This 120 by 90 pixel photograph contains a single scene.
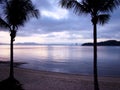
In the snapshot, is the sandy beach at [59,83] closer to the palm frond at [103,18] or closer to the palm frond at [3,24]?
the palm frond at [3,24]

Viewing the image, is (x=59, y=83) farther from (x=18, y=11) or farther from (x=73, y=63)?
(x=73, y=63)

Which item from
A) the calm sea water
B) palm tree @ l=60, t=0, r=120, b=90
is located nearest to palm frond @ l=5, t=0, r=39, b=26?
palm tree @ l=60, t=0, r=120, b=90

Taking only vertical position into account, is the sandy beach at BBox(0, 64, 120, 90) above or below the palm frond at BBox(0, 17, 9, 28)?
below

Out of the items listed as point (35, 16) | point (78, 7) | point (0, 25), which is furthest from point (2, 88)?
point (78, 7)

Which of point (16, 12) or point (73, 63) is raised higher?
point (16, 12)

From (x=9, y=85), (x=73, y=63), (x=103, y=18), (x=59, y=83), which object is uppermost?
(x=103, y=18)

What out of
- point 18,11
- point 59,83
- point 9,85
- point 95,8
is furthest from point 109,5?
point 59,83

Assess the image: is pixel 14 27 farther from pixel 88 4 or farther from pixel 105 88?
pixel 105 88

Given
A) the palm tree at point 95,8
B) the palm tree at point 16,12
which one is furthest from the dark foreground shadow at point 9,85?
the palm tree at point 95,8

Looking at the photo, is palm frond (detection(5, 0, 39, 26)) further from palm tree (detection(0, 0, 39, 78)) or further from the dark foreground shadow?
the dark foreground shadow

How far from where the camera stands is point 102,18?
10.6 meters

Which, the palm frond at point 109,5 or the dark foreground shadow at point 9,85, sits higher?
the palm frond at point 109,5

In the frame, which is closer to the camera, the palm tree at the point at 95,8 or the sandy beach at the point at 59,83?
the palm tree at the point at 95,8

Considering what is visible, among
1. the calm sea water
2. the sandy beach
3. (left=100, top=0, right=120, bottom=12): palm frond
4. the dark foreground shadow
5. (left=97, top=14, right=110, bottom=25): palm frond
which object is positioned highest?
(left=100, top=0, right=120, bottom=12): palm frond
